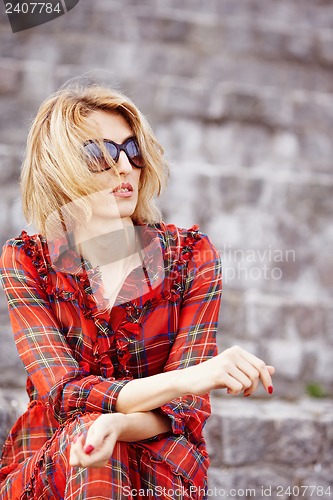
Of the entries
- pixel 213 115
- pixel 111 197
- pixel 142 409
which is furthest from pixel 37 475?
pixel 213 115

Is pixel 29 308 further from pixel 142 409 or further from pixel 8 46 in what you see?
pixel 8 46

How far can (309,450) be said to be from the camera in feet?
8.05

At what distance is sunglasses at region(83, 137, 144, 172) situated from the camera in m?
1.76

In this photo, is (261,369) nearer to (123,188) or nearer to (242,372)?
(242,372)

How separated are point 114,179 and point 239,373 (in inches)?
25.6

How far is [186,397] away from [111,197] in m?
0.56

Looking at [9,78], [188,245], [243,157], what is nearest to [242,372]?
[188,245]

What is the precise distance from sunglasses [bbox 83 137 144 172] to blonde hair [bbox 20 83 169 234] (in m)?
0.02

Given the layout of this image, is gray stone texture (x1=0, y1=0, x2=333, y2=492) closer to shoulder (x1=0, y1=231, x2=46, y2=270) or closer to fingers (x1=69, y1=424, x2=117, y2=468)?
shoulder (x1=0, y1=231, x2=46, y2=270)

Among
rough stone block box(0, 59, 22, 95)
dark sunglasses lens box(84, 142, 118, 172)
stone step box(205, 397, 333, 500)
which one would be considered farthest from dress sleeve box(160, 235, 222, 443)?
rough stone block box(0, 59, 22, 95)

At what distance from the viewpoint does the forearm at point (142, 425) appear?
1523 millimetres

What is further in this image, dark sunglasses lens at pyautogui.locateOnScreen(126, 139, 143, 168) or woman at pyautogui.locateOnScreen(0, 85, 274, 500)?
dark sunglasses lens at pyautogui.locateOnScreen(126, 139, 143, 168)

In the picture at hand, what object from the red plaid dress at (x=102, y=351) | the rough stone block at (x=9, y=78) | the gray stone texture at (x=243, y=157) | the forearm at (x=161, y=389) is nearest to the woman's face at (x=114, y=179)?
the red plaid dress at (x=102, y=351)

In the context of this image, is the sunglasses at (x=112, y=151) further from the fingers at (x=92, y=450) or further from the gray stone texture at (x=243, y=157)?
the gray stone texture at (x=243, y=157)
